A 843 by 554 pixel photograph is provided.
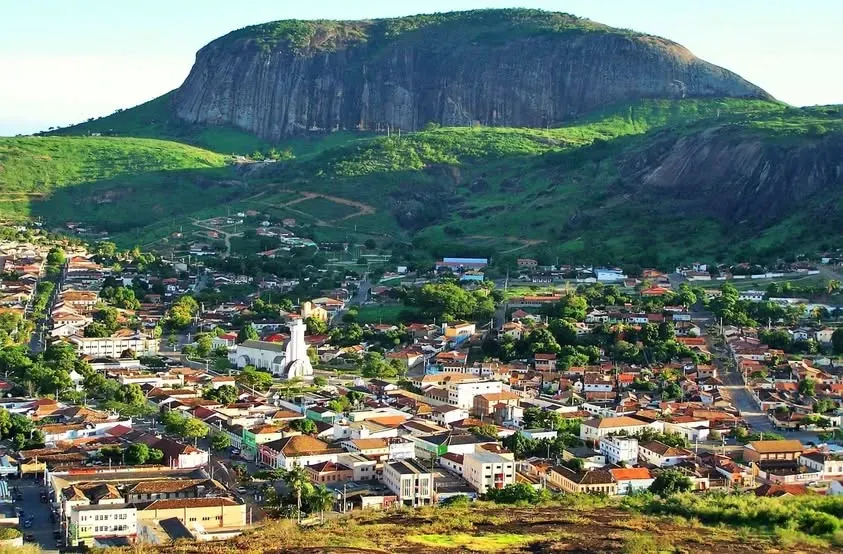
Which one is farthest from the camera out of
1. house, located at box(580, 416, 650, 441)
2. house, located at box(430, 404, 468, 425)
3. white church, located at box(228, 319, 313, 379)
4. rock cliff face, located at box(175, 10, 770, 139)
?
rock cliff face, located at box(175, 10, 770, 139)

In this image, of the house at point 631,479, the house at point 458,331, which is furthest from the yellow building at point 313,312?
the house at point 631,479

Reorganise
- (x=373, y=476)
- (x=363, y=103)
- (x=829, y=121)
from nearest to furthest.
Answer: (x=373, y=476) < (x=829, y=121) < (x=363, y=103)

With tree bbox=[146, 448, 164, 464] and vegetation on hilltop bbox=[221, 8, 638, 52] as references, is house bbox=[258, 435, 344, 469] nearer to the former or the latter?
tree bbox=[146, 448, 164, 464]

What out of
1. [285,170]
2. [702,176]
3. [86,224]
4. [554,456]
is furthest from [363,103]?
[554,456]

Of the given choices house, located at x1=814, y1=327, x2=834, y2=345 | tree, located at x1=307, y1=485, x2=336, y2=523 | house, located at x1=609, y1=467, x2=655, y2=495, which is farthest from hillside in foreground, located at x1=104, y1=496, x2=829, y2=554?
house, located at x1=814, y1=327, x2=834, y2=345

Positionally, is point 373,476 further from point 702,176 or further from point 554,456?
point 702,176

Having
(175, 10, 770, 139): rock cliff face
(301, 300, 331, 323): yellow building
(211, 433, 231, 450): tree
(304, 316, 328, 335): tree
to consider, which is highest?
A: (175, 10, 770, 139): rock cliff face
